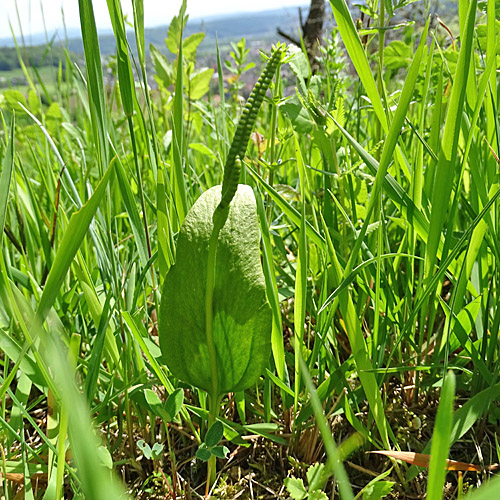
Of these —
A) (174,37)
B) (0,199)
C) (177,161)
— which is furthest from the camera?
(174,37)

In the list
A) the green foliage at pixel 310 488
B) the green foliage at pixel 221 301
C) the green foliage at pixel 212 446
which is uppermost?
the green foliage at pixel 221 301

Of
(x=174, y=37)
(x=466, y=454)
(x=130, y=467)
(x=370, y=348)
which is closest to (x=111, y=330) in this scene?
(x=130, y=467)

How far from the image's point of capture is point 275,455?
68 cm

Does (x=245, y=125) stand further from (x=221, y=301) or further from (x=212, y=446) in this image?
(x=212, y=446)

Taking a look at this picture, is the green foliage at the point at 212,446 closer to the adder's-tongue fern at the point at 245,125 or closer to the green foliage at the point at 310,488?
the green foliage at the point at 310,488

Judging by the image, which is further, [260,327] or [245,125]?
[260,327]

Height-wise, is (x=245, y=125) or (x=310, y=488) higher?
(x=245, y=125)

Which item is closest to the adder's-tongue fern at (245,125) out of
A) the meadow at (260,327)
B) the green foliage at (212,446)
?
the meadow at (260,327)

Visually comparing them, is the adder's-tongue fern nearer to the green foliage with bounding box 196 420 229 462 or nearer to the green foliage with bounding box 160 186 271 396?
the green foliage with bounding box 160 186 271 396

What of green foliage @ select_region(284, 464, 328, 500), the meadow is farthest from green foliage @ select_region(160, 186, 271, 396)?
green foliage @ select_region(284, 464, 328, 500)

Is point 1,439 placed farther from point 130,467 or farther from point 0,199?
point 0,199

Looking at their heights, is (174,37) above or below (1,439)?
above

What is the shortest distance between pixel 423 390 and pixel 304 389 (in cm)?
18

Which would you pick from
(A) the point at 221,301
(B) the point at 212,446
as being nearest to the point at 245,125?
(A) the point at 221,301
